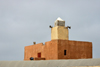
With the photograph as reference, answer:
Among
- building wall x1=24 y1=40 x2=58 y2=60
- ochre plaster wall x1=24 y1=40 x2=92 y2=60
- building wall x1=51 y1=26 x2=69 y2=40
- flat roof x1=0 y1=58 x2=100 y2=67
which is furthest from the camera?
building wall x1=51 y1=26 x2=69 y2=40

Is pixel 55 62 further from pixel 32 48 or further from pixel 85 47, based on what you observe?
pixel 32 48

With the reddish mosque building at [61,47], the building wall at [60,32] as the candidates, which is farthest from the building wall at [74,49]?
the building wall at [60,32]

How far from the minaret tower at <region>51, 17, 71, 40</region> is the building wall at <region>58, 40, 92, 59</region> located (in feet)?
4.25

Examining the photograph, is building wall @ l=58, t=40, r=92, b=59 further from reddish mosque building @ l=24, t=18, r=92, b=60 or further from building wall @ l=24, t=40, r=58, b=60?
building wall @ l=24, t=40, r=58, b=60

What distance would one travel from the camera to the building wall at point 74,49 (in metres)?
26.1

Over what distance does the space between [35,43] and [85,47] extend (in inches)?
308

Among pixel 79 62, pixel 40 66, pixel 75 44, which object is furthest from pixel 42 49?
pixel 79 62

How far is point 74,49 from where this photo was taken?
2708 cm

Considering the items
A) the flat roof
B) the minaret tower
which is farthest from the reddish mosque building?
the flat roof

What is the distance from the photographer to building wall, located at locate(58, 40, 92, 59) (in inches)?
1027

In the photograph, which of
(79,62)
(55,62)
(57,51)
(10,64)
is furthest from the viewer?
(57,51)

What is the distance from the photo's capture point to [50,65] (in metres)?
21.4

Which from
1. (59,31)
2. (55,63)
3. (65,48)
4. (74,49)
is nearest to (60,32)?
(59,31)

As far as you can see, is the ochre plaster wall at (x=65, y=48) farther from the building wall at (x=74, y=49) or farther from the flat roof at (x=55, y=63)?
the flat roof at (x=55, y=63)
